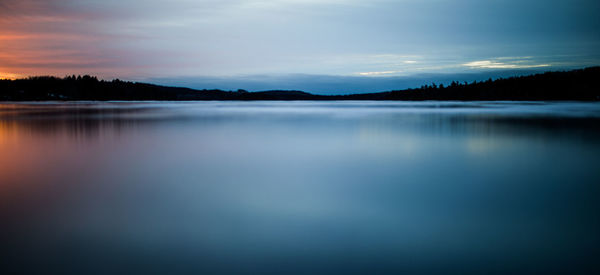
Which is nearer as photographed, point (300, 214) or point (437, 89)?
point (300, 214)

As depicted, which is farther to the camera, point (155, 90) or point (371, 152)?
point (155, 90)

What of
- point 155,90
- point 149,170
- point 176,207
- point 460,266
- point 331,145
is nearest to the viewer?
point 460,266

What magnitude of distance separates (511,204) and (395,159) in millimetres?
3556

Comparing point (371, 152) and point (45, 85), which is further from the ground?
point (45, 85)

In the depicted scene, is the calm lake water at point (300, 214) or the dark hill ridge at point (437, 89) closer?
the calm lake water at point (300, 214)

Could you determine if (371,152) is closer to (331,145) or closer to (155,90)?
(331,145)

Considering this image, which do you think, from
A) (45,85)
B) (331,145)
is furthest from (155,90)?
(331,145)

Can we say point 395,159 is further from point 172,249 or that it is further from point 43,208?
point 43,208

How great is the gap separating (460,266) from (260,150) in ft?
23.0

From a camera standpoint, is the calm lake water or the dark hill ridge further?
the dark hill ridge

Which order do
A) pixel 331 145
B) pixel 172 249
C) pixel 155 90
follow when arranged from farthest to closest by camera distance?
pixel 155 90
pixel 331 145
pixel 172 249

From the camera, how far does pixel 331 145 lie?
1037cm

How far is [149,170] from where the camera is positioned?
6.68m

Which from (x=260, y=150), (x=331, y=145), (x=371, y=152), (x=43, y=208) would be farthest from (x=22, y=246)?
(x=331, y=145)
